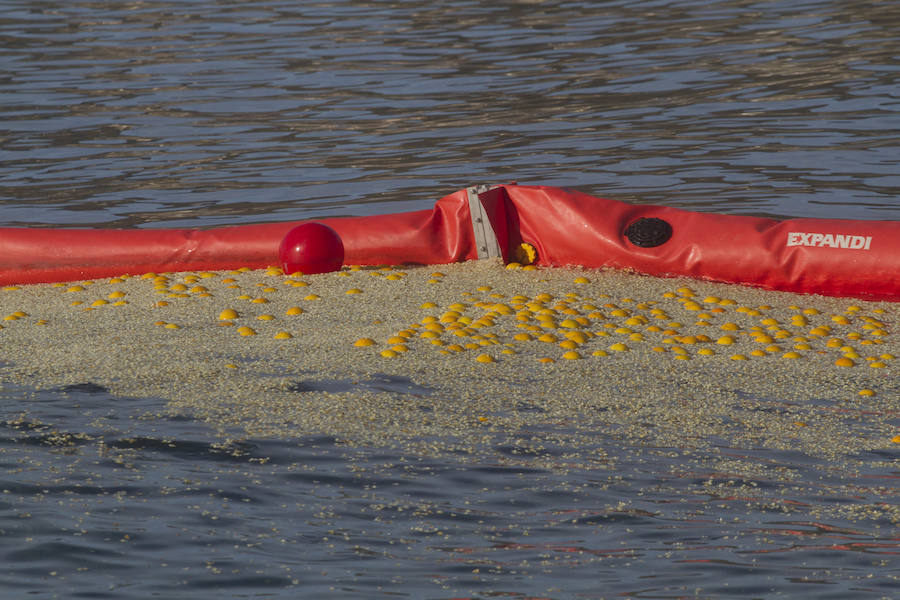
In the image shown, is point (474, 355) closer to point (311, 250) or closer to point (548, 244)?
point (311, 250)

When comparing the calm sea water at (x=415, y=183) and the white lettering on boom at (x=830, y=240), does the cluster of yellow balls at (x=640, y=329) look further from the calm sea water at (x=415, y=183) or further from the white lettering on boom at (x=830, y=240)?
the calm sea water at (x=415, y=183)

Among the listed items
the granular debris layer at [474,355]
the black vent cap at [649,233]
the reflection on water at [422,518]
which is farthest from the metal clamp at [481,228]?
the reflection on water at [422,518]

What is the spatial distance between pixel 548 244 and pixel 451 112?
7.29 m

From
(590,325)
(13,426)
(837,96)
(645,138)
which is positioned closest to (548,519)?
(13,426)

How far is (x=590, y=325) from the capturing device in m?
6.47

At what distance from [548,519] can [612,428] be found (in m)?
1.07

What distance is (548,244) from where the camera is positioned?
7910 millimetres

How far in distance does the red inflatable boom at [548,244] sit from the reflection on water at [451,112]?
230 centimetres

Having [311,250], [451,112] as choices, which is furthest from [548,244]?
[451,112]

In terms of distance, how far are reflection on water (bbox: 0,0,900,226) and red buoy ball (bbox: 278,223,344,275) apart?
294 centimetres

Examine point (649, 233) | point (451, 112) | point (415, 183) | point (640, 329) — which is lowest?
point (640, 329)

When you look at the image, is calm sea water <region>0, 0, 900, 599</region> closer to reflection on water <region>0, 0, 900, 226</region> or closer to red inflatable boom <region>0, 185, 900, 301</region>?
reflection on water <region>0, 0, 900, 226</region>

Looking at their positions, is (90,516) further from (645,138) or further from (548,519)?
(645,138)

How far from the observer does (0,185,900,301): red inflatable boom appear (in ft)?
24.4
